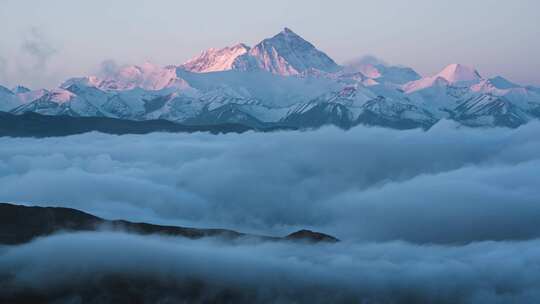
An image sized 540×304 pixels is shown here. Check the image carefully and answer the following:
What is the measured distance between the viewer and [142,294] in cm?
17250

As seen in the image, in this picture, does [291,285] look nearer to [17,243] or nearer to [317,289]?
[317,289]

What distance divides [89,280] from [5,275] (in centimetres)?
1770

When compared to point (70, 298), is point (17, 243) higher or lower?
higher

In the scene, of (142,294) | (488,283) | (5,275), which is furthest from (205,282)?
(488,283)

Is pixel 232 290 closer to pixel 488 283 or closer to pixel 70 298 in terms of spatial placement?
pixel 70 298

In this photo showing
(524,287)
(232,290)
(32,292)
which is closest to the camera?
(32,292)

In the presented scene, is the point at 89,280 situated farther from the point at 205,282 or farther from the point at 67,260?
the point at 205,282

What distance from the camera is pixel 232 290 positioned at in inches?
7259

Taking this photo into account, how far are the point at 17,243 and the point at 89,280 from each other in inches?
1300

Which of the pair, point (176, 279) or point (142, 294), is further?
point (176, 279)

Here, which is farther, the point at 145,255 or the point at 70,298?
the point at 145,255

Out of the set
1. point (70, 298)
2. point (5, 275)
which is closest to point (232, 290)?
point (70, 298)

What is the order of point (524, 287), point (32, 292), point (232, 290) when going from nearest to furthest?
point (32, 292), point (232, 290), point (524, 287)

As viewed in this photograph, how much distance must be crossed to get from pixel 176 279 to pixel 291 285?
27.1 meters
